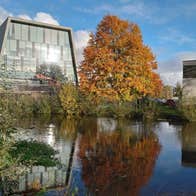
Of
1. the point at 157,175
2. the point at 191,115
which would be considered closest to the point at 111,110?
the point at 191,115

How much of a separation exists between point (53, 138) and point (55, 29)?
45.9m

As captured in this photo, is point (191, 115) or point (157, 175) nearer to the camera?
point (157, 175)

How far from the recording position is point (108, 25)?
97.6 ft

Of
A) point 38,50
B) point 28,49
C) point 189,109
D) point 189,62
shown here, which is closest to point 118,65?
point 189,109

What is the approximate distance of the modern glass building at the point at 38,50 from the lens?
5234cm

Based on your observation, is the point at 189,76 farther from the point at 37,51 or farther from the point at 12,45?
the point at 12,45

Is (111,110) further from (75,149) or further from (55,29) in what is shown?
(55,29)

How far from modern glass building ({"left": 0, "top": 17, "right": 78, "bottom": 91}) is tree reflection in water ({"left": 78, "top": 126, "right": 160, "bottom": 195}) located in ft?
120

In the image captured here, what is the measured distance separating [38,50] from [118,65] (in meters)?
31.5

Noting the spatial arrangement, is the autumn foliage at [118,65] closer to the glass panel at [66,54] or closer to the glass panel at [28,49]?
the glass panel at [28,49]

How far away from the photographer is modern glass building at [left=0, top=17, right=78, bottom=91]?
52344 mm

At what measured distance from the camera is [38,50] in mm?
55469

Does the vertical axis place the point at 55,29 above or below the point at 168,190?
above

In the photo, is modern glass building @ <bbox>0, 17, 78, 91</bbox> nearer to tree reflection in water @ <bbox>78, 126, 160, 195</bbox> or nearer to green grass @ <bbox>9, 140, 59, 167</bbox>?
tree reflection in water @ <bbox>78, 126, 160, 195</bbox>
